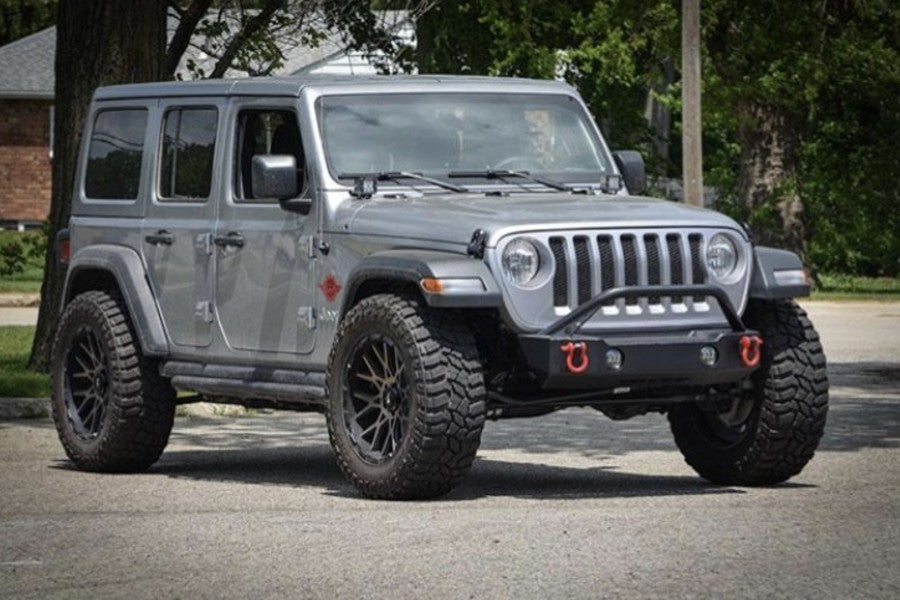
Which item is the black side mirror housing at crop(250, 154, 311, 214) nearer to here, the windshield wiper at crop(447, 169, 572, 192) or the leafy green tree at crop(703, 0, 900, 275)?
the windshield wiper at crop(447, 169, 572, 192)

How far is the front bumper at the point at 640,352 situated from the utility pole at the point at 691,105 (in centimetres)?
1815

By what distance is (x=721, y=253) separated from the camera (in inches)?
476

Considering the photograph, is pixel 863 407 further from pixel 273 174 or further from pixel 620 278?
pixel 273 174

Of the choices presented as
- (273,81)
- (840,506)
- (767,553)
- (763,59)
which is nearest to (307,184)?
(273,81)

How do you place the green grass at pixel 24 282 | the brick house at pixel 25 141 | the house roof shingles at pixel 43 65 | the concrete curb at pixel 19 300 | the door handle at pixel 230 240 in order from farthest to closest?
the brick house at pixel 25 141, the house roof shingles at pixel 43 65, the green grass at pixel 24 282, the concrete curb at pixel 19 300, the door handle at pixel 230 240

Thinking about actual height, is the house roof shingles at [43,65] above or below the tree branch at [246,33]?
above

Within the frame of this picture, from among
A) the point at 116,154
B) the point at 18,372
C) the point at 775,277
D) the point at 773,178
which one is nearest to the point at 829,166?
the point at 773,178

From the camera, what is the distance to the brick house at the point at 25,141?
62812 millimetres

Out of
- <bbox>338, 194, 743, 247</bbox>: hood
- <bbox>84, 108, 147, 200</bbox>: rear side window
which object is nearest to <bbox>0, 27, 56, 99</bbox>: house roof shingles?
<bbox>84, 108, 147, 200</bbox>: rear side window

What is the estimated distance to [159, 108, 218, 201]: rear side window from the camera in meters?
13.6

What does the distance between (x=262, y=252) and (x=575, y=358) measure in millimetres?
2263

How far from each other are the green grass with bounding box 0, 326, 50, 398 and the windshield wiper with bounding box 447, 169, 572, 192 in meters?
6.05

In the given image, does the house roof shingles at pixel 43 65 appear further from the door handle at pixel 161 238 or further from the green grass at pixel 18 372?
the door handle at pixel 161 238

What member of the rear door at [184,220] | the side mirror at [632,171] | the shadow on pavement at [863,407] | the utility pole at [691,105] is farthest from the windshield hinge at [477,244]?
the utility pole at [691,105]
